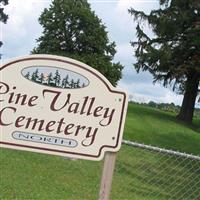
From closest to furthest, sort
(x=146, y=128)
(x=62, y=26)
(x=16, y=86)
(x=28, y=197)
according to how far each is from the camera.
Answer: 1. (x=16, y=86)
2. (x=28, y=197)
3. (x=146, y=128)
4. (x=62, y=26)

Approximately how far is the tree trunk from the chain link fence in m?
18.3

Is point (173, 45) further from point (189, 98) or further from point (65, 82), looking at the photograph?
point (65, 82)

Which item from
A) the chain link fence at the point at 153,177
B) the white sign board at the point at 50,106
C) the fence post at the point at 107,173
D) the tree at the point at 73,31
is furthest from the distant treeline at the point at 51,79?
the tree at the point at 73,31

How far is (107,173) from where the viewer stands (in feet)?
14.1

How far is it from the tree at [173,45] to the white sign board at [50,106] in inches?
1112

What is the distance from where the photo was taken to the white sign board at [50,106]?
4.07 metres

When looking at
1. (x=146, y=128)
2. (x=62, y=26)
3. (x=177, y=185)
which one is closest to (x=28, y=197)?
(x=177, y=185)

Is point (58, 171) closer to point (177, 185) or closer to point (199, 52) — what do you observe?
point (177, 185)

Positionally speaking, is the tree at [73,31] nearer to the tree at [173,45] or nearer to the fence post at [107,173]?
the tree at [173,45]

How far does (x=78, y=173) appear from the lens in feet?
40.9

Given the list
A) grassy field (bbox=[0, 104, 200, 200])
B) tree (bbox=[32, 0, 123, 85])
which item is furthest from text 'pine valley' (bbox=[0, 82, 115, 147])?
tree (bbox=[32, 0, 123, 85])

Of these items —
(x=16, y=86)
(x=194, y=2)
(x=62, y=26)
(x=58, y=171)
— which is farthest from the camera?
(x=62, y=26)

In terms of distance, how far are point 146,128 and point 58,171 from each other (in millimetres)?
14856

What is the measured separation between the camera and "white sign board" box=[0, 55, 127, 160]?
4.07m
